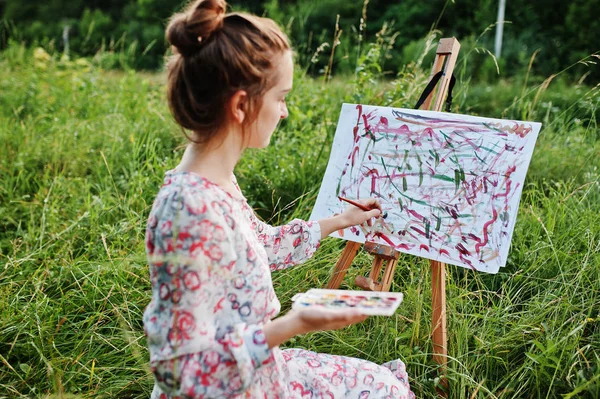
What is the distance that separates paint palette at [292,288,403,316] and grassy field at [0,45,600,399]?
0.61 metres

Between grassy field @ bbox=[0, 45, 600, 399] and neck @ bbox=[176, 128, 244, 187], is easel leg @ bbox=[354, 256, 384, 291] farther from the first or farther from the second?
neck @ bbox=[176, 128, 244, 187]

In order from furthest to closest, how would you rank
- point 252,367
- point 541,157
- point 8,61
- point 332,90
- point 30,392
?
point 8,61 < point 332,90 < point 541,157 < point 30,392 < point 252,367

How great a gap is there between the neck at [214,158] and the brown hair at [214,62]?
0.03m

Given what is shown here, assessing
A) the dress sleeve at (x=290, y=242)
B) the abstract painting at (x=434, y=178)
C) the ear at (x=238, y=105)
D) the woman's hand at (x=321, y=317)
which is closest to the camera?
the woman's hand at (x=321, y=317)

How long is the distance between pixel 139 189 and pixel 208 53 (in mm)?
1715

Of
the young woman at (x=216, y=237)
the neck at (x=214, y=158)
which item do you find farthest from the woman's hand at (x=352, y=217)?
the neck at (x=214, y=158)

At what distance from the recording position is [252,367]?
4.04 ft

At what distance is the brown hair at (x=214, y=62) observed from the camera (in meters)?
1.30

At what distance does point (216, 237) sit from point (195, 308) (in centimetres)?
15

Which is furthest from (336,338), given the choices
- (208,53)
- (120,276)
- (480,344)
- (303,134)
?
(303,134)

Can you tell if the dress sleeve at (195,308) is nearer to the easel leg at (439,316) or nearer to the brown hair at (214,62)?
the brown hair at (214,62)

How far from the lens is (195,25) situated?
4.21ft

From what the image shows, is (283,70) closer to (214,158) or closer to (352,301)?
(214,158)

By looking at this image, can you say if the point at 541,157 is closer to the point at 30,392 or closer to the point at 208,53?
the point at 208,53
